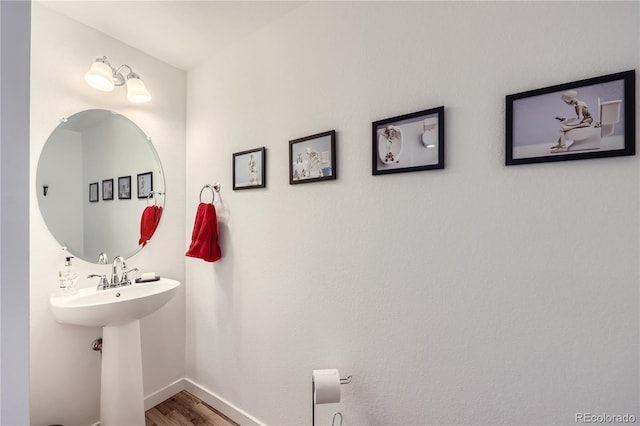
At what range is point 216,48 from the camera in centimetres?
194

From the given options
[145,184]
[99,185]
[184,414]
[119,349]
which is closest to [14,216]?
[119,349]

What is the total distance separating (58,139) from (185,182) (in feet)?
2.52

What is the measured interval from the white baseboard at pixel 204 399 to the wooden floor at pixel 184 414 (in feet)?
0.09

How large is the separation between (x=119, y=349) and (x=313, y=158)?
1.50 metres

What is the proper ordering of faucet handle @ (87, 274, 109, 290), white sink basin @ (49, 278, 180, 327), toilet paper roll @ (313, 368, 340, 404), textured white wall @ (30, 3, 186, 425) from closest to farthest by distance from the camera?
toilet paper roll @ (313, 368, 340, 404), white sink basin @ (49, 278, 180, 327), textured white wall @ (30, 3, 186, 425), faucet handle @ (87, 274, 109, 290)

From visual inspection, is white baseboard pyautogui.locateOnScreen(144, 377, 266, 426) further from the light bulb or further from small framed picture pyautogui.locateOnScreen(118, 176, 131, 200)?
the light bulb

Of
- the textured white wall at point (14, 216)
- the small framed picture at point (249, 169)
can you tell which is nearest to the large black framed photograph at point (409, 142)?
the small framed picture at point (249, 169)

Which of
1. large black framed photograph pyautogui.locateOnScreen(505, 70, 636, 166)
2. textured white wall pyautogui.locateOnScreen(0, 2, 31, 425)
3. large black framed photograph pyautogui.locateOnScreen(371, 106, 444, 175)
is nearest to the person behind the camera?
textured white wall pyautogui.locateOnScreen(0, 2, 31, 425)

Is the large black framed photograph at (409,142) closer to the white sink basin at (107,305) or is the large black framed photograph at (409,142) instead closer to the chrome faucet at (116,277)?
the white sink basin at (107,305)

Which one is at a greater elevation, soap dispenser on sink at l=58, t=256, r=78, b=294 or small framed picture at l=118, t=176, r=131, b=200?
small framed picture at l=118, t=176, r=131, b=200

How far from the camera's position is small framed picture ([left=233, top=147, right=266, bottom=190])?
1745mm

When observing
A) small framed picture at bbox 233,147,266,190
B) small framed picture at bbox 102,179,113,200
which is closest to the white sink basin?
small framed picture at bbox 102,179,113,200

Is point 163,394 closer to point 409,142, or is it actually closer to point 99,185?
point 99,185

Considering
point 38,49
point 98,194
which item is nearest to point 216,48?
point 38,49
